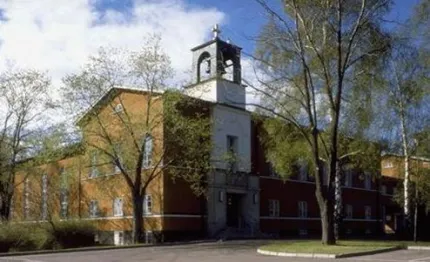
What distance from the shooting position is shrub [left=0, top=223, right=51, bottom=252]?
3130 cm

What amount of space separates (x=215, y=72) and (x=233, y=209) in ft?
31.5

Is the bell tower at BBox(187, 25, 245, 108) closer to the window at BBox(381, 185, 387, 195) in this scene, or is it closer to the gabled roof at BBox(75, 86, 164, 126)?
the gabled roof at BBox(75, 86, 164, 126)

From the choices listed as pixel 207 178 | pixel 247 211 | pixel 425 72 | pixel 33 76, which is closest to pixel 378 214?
pixel 247 211

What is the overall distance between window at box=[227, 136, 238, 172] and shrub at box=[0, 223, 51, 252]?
1252cm

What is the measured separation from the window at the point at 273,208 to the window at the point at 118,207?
35.6 feet

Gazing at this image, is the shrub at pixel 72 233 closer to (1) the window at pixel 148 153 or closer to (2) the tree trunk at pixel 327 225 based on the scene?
(1) the window at pixel 148 153

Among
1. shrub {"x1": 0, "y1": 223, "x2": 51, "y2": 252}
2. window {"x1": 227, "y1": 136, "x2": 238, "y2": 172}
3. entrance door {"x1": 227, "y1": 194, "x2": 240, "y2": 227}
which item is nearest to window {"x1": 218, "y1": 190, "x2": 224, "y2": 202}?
entrance door {"x1": 227, "y1": 194, "x2": 240, "y2": 227}

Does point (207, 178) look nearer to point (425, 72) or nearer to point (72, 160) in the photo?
point (72, 160)

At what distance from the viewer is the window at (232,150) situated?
39.3 meters

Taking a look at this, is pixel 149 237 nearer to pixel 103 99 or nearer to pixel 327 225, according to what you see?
pixel 103 99

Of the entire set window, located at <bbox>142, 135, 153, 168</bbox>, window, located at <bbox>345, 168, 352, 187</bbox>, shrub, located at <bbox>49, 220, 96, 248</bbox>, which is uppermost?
window, located at <bbox>142, 135, 153, 168</bbox>

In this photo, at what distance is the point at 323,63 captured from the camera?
27.9 m

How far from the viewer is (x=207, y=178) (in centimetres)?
3900

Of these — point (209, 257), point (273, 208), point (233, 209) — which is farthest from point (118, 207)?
point (209, 257)
